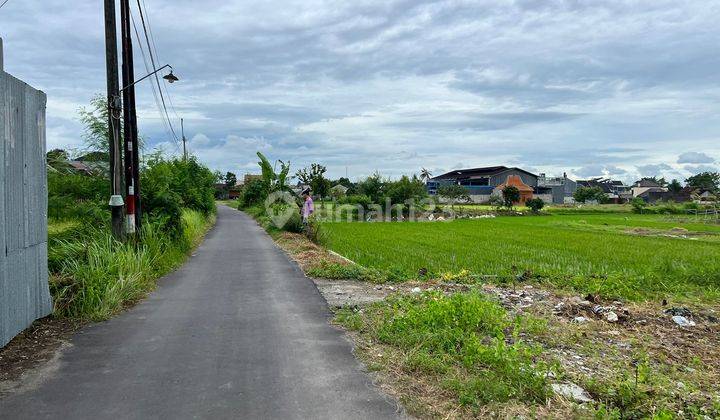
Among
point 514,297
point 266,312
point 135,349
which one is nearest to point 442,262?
point 514,297

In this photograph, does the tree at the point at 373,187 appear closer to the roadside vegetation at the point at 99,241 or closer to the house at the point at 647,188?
the roadside vegetation at the point at 99,241

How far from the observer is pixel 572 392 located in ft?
14.5

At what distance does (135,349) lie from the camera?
578cm

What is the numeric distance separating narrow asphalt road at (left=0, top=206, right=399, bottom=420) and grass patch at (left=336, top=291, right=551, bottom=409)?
57cm

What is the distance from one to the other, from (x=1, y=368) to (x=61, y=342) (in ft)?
3.27

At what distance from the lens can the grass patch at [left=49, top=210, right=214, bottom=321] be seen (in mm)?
7281

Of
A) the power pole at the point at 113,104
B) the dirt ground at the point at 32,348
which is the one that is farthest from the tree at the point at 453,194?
the dirt ground at the point at 32,348

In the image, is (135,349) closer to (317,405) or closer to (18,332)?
(18,332)

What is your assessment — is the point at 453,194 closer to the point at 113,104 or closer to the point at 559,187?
the point at 559,187

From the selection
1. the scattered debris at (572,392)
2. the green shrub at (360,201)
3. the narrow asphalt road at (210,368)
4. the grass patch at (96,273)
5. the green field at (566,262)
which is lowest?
the green field at (566,262)

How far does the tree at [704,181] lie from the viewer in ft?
295

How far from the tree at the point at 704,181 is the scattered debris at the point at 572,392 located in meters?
99.3

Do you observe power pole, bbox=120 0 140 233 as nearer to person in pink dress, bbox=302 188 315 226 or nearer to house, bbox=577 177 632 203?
person in pink dress, bbox=302 188 315 226

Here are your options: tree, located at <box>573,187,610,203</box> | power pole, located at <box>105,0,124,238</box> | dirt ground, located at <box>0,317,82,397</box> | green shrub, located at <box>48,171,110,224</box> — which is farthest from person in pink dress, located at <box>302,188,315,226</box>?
tree, located at <box>573,187,610,203</box>
